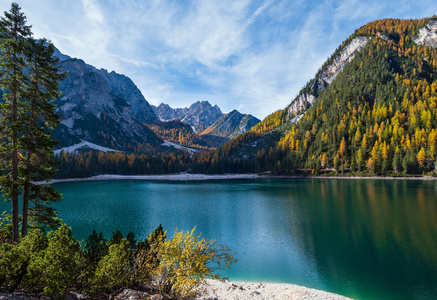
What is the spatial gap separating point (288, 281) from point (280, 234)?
1520cm

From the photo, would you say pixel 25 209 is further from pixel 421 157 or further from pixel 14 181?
pixel 421 157

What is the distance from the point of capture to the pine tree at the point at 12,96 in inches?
600

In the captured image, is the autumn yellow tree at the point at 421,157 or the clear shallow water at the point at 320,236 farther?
the autumn yellow tree at the point at 421,157

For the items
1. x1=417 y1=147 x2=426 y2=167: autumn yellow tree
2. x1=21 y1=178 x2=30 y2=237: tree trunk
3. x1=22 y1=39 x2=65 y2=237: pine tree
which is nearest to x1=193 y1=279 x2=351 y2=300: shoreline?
x1=21 y1=178 x2=30 y2=237: tree trunk

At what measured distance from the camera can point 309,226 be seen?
134 feet

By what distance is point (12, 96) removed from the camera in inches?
631

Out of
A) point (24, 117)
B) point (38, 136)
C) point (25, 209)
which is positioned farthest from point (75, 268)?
point (24, 117)

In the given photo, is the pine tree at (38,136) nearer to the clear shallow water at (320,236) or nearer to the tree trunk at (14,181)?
the tree trunk at (14,181)

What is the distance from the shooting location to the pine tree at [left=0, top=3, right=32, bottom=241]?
50.0 feet

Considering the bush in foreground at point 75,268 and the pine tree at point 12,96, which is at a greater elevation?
the pine tree at point 12,96

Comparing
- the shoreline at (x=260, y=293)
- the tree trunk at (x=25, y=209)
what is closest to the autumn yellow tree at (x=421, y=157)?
the shoreline at (x=260, y=293)

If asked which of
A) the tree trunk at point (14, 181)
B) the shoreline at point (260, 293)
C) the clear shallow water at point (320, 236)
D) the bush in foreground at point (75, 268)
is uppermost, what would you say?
the tree trunk at point (14, 181)

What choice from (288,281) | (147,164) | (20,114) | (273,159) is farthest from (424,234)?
(147,164)

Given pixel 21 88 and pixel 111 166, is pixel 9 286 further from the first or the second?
pixel 111 166
